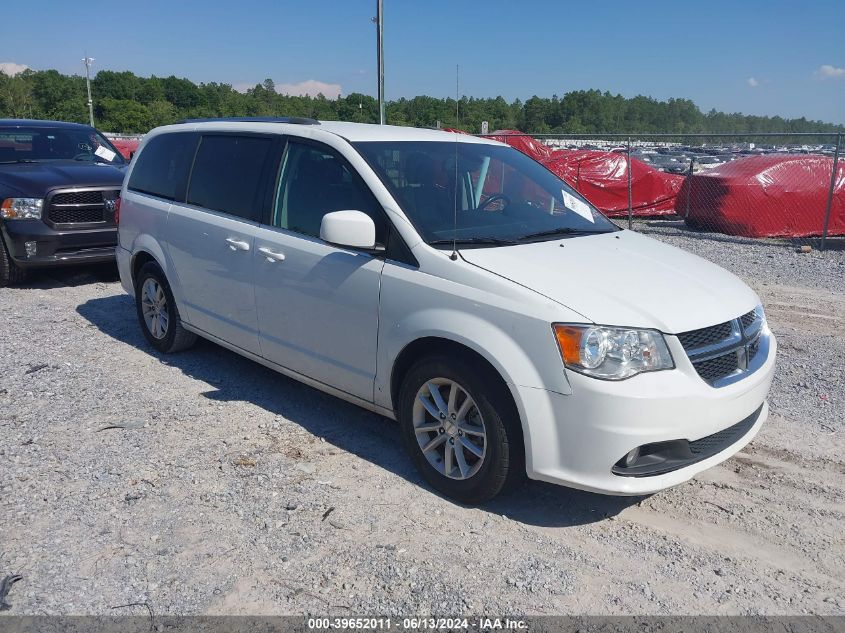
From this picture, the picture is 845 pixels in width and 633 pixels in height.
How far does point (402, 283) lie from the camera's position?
154 inches

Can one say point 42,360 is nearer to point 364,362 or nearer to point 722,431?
point 364,362

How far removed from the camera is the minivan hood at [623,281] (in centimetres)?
343

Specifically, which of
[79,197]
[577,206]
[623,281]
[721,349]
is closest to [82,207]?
[79,197]

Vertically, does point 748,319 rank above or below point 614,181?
below

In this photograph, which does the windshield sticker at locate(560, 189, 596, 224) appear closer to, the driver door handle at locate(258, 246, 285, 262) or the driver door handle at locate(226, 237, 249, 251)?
the driver door handle at locate(258, 246, 285, 262)

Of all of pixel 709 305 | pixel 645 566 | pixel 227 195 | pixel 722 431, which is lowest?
→ pixel 645 566

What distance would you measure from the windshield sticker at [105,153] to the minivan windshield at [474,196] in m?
6.89

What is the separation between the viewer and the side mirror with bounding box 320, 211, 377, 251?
393 cm

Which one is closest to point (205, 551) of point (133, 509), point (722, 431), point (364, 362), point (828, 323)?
point (133, 509)

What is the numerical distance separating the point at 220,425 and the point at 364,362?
1271mm

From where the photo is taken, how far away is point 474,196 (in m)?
4.41

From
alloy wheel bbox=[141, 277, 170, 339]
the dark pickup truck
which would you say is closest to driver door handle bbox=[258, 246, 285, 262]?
alloy wheel bbox=[141, 277, 170, 339]

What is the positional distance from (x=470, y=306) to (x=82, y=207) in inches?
266

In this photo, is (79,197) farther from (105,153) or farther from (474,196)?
(474,196)
